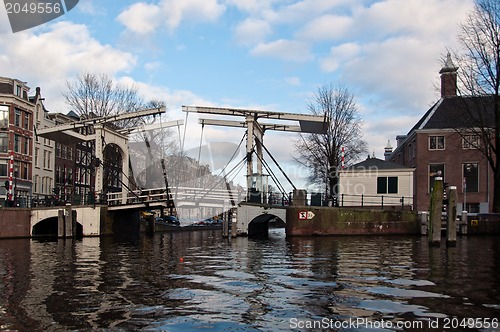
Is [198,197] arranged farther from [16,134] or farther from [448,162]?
[16,134]

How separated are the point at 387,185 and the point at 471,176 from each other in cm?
1189

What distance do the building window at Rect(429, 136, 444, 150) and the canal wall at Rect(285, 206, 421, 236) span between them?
16.1 metres

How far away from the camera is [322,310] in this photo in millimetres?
6086

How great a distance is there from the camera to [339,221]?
2408 centimetres

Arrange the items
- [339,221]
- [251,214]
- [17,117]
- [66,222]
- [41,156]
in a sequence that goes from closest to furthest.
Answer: [339,221]
[251,214]
[66,222]
[17,117]
[41,156]

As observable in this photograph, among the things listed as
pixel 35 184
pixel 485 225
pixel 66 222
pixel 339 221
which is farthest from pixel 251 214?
pixel 35 184

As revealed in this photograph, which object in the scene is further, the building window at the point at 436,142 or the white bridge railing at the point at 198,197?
the building window at the point at 436,142

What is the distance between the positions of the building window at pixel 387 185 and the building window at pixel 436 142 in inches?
454

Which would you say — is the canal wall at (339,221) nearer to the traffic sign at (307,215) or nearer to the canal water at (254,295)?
the traffic sign at (307,215)

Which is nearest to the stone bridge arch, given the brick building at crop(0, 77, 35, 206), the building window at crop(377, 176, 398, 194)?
the building window at crop(377, 176, 398, 194)

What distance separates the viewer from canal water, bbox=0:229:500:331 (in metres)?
5.49

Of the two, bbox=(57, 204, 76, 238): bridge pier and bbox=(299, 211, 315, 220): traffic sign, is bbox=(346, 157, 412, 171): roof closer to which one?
bbox=(299, 211, 315, 220): traffic sign

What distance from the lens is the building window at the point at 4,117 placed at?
41.5 meters

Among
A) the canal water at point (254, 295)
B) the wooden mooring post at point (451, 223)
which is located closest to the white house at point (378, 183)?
the wooden mooring post at point (451, 223)
